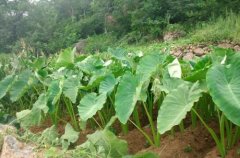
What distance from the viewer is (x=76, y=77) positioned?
11.4ft

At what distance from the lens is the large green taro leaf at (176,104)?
227cm

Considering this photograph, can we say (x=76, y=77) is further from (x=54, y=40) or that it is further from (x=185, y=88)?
(x=54, y=40)

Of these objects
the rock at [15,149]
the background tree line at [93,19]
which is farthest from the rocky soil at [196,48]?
the rock at [15,149]

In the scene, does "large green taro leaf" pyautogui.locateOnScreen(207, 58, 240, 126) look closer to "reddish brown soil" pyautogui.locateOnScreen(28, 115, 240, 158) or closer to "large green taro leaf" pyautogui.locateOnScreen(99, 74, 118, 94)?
"reddish brown soil" pyautogui.locateOnScreen(28, 115, 240, 158)

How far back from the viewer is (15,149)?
3006 mm

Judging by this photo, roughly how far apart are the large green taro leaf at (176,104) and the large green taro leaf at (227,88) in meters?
0.14

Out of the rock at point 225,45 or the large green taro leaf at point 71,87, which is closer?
the large green taro leaf at point 71,87

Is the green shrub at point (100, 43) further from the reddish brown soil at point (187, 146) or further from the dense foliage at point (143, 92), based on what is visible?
the reddish brown soil at point (187, 146)

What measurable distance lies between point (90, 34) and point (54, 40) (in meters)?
1.49

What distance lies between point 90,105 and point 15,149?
62cm

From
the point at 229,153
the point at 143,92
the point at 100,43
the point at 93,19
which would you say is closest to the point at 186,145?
the point at 229,153

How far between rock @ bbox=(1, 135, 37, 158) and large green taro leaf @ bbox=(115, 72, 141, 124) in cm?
71

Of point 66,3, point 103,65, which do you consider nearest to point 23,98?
point 103,65

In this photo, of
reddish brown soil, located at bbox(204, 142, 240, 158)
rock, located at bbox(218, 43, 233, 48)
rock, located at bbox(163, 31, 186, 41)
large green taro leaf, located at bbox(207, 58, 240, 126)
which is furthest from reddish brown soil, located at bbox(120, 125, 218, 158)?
rock, located at bbox(163, 31, 186, 41)
